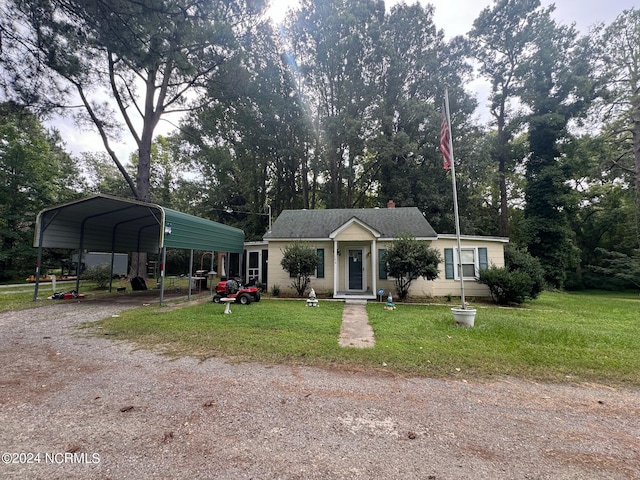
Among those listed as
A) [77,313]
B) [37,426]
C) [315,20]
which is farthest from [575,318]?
[315,20]

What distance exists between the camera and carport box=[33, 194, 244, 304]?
10656 millimetres

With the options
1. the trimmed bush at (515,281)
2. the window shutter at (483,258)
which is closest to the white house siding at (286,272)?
the trimmed bush at (515,281)

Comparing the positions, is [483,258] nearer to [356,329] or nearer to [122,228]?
[356,329]

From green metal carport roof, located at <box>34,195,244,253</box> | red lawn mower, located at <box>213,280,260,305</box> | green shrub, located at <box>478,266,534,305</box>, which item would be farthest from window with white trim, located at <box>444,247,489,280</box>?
green metal carport roof, located at <box>34,195,244,253</box>

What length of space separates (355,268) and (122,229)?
12.9 m

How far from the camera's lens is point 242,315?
8.30 metres

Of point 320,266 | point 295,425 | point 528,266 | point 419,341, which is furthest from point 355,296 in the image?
point 295,425

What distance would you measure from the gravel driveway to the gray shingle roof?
9.88 meters

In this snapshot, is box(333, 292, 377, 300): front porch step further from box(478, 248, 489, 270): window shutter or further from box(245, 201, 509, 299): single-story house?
box(478, 248, 489, 270): window shutter

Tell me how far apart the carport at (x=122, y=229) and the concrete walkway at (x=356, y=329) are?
21.5 feet

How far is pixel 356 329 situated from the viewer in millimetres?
7008

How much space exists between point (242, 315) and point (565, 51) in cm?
2973

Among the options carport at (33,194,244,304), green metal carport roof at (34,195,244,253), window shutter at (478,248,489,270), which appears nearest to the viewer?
carport at (33,194,244,304)

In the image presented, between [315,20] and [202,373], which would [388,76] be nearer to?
[315,20]
